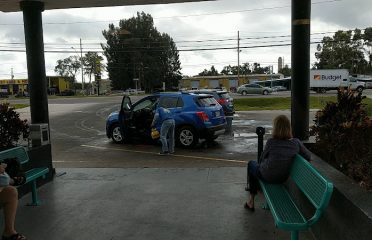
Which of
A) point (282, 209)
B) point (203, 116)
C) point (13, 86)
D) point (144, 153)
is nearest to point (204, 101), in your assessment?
point (203, 116)

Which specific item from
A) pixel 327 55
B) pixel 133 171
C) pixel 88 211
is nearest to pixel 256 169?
pixel 88 211

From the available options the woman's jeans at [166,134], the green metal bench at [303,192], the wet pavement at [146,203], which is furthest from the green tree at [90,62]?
the green metal bench at [303,192]

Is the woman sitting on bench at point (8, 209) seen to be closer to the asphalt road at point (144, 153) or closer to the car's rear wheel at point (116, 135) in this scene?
the asphalt road at point (144, 153)

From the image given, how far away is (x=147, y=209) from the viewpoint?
20.1 feet

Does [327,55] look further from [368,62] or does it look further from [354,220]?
[354,220]

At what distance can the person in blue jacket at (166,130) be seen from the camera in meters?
11.8

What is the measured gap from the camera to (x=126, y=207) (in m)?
6.27

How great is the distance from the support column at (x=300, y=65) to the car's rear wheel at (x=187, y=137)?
5104 mm

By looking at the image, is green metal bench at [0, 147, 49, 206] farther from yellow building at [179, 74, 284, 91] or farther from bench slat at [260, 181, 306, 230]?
yellow building at [179, 74, 284, 91]

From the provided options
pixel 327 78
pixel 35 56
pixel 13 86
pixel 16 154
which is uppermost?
pixel 35 56

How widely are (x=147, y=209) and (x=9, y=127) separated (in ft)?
10.7

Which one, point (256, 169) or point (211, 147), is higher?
point (256, 169)

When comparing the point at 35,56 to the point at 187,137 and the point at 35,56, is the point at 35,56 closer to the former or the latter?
the point at 35,56

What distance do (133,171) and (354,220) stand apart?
597 cm
